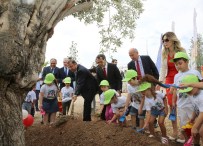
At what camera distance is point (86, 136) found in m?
5.24

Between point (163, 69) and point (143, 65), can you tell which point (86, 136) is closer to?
point (163, 69)

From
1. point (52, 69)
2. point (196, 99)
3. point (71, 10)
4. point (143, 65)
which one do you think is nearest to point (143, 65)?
point (143, 65)

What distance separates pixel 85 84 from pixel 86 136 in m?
2.33

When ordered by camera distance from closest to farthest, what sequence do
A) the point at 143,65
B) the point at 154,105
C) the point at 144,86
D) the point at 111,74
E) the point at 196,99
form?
the point at 196,99
the point at 144,86
the point at 154,105
the point at 143,65
the point at 111,74

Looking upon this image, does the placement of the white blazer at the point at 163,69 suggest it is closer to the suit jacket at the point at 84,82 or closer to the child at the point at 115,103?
the child at the point at 115,103

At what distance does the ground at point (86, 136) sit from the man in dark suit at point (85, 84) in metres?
1.25

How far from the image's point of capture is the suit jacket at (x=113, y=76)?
7125 mm

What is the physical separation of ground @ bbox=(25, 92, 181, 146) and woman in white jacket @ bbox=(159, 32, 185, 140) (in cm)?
72

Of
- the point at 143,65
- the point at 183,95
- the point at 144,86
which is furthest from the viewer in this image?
the point at 143,65

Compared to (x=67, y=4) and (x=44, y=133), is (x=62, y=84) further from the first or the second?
(x=67, y=4)

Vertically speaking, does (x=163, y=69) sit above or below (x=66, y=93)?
above

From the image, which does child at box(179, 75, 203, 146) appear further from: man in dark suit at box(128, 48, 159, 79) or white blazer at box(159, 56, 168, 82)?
man in dark suit at box(128, 48, 159, 79)

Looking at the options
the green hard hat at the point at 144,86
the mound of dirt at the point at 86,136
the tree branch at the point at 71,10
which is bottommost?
the mound of dirt at the point at 86,136

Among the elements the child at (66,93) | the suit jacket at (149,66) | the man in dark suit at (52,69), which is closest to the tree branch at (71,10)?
the suit jacket at (149,66)
